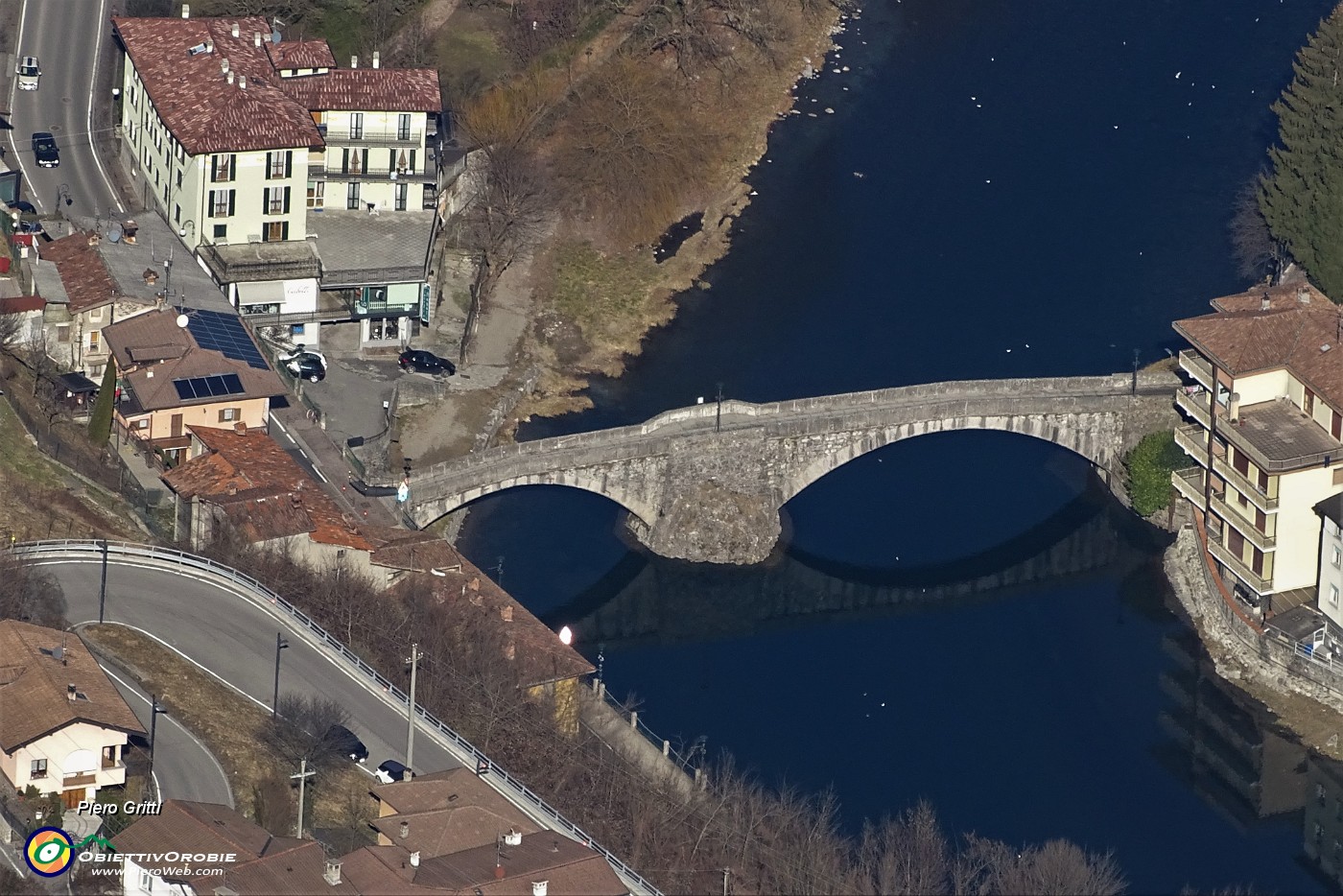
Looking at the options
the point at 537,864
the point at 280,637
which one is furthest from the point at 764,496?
the point at 537,864

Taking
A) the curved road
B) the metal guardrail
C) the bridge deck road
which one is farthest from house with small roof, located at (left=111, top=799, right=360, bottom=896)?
the curved road

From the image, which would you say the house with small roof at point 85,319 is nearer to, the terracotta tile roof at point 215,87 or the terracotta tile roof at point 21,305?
the terracotta tile roof at point 21,305

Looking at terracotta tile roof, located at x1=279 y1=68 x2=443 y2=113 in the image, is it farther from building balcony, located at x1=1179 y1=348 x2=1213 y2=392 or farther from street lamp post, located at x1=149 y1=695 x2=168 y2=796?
street lamp post, located at x1=149 y1=695 x2=168 y2=796

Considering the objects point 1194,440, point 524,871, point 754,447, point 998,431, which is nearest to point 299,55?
point 754,447

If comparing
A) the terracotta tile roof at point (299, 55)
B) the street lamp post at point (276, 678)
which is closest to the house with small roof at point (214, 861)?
the street lamp post at point (276, 678)

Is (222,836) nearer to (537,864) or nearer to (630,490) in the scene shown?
(537,864)

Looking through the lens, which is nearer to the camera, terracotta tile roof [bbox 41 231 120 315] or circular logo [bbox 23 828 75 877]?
circular logo [bbox 23 828 75 877]

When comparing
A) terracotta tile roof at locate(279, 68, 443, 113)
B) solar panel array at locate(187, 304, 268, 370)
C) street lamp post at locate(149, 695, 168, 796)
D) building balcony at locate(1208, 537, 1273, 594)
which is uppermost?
terracotta tile roof at locate(279, 68, 443, 113)
